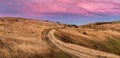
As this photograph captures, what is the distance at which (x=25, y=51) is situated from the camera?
117 feet

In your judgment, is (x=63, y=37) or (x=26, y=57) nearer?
(x=26, y=57)

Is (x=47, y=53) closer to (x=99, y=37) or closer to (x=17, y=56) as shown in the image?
(x=17, y=56)

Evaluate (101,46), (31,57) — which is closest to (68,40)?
(101,46)

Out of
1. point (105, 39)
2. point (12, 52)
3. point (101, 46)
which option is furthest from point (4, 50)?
point (105, 39)

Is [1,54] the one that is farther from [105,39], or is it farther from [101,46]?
[105,39]

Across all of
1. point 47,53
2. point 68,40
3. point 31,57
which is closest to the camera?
point 31,57

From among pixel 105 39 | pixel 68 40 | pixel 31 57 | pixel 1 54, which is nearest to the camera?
pixel 1 54

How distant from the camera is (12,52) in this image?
33.8 metres

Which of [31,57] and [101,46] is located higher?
[31,57]

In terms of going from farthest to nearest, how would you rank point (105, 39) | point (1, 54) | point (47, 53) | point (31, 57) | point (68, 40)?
point (105, 39) < point (68, 40) < point (47, 53) < point (31, 57) < point (1, 54)

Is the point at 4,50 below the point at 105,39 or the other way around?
the other way around

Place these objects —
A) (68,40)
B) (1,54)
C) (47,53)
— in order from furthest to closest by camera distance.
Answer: (68,40), (47,53), (1,54)

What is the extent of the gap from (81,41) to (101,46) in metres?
5.13

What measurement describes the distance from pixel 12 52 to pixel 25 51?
212 cm
